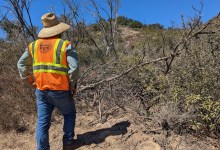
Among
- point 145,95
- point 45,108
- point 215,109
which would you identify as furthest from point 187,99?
point 45,108

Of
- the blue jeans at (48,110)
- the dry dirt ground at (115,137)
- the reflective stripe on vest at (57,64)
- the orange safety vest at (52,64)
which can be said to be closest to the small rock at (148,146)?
the dry dirt ground at (115,137)

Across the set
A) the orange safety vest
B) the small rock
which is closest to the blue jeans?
the orange safety vest

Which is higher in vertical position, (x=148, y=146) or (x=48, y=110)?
(x=48, y=110)

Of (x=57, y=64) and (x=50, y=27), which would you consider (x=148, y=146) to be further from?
(x=50, y=27)

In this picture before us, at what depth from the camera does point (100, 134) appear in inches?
203

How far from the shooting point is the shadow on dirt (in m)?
5.01

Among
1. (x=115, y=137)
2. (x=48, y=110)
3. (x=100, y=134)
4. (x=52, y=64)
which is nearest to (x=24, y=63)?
(x=52, y=64)

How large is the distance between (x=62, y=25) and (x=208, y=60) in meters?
2.19

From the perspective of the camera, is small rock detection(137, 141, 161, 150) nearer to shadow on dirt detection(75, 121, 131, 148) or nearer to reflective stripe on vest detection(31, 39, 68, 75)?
shadow on dirt detection(75, 121, 131, 148)

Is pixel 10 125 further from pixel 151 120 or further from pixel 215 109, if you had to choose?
pixel 215 109

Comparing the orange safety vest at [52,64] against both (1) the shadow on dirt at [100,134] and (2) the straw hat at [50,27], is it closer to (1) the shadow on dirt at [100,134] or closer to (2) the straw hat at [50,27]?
(2) the straw hat at [50,27]

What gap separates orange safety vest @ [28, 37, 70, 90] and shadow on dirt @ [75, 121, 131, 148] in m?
0.90

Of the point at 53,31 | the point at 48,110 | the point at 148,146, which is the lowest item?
the point at 148,146

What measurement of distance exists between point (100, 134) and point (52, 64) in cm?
129
